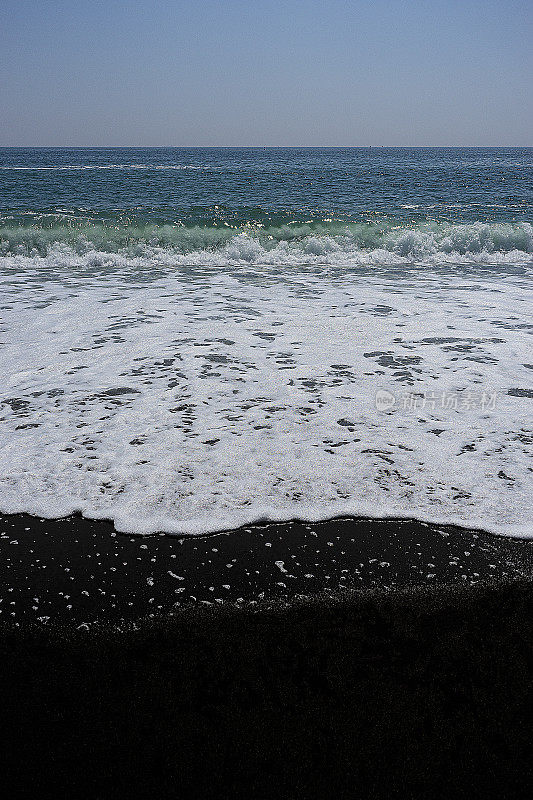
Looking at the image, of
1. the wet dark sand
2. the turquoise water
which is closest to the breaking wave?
the turquoise water

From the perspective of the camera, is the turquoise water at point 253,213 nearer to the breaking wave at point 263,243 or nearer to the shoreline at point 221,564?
the breaking wave at point 263,243

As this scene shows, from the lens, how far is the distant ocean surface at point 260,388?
280cm

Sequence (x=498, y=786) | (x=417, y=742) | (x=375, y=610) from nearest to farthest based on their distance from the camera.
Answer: (x=498, y=786) < (x=417, y=742) < (x=375, y=610)

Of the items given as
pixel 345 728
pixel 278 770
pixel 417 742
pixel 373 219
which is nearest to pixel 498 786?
pixel 417 742

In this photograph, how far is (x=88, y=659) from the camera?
1769 mm

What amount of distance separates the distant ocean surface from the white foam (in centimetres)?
2

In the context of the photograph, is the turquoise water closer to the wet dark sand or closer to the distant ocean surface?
the distant ocean surface

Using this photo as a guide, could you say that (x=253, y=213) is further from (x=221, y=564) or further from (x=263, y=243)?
(x=221, y=564)

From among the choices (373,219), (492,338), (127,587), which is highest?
(373,219)

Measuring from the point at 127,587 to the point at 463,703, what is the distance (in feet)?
4.06

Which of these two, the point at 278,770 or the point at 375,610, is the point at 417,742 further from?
the point at 375,610

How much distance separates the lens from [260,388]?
13.8 ft

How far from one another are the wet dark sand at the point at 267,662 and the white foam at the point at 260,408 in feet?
0.83

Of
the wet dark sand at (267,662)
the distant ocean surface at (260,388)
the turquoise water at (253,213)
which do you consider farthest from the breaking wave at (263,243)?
the wet dark sand at (267,662)
